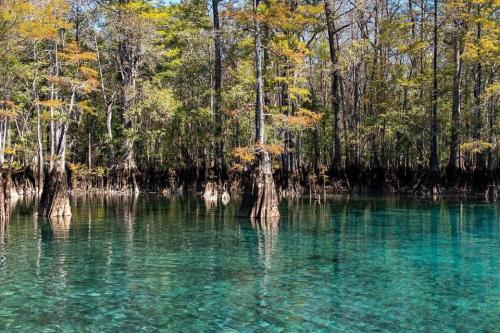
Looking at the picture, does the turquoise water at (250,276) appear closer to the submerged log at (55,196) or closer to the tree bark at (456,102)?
the submerged log at (55,196)

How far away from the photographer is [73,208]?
88.2 feet

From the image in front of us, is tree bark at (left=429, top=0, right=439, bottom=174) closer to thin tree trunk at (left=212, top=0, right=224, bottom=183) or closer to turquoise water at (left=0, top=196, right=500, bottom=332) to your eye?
thin tree trunk at (left=212, top=0, right=224, bottom=183)

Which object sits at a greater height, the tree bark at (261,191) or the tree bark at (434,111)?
the tree bark at (434,111)

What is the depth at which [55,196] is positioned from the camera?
2164 centimetres

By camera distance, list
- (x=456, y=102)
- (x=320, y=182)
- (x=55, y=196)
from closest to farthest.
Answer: (x=55, y=196)
(x=456, y=102)
(x=320, y=182)

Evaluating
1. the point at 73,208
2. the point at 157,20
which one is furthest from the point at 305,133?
the point at 73,208

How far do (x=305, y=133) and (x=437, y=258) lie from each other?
37.0 metres

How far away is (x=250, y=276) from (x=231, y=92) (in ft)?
75.2

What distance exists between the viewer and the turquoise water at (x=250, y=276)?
841 cm

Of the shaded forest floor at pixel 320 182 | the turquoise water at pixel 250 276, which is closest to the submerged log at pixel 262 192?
the turquoise water at pixel 250 276

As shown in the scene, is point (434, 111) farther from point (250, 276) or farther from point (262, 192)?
point (250, 276)

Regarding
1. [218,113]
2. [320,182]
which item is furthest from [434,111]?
[218,113]

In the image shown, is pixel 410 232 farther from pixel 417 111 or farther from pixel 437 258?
pixel 417 111

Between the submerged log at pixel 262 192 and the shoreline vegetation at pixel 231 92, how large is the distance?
6789mm
